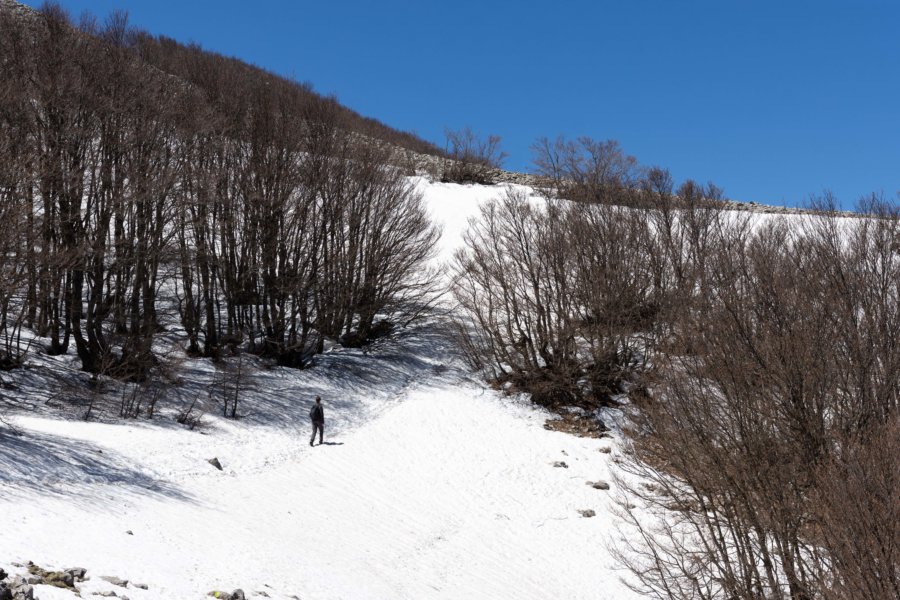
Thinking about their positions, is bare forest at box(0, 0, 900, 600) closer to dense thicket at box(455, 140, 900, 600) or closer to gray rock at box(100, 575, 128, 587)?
dense thicket at box(455, 140, 900, 600)

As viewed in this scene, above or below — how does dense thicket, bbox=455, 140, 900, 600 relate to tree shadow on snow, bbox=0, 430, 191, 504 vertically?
above

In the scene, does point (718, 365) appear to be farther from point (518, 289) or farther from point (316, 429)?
point (518, 289)

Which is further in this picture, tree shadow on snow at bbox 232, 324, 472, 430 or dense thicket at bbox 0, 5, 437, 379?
tree shadow on snow at bbox 232, 324, 472, 430

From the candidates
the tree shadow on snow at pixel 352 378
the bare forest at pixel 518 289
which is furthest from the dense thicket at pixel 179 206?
the tree shadow on snow at pixel 352 378

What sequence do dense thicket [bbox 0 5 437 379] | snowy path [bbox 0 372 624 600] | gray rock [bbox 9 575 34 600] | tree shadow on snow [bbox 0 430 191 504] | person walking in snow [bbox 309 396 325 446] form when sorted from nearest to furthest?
1. gray rock [bbox 9 575 34 600]
2. snowy path [bbox 0 372 624 600]
3. tree shadow on snow [bbox 0 430 191 504]
4. dense thicket [bbox 0 5 437 379]
5. person walking in snow [bbox 309 396 325 446]

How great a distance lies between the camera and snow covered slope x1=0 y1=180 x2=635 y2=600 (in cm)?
1044

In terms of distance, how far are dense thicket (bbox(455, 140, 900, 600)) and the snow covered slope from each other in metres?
2.46

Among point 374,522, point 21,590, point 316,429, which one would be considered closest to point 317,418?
point 316,429

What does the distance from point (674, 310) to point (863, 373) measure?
7.89 metres

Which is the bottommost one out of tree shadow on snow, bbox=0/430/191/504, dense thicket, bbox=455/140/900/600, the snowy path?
the snowy path

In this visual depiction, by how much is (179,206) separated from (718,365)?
58.8 ft

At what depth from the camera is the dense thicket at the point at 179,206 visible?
18906 mm

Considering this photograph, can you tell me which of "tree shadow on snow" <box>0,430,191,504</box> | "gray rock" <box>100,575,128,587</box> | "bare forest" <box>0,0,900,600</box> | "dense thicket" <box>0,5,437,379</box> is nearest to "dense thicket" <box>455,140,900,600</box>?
"bare forest" <box>0,0,900,600</box>

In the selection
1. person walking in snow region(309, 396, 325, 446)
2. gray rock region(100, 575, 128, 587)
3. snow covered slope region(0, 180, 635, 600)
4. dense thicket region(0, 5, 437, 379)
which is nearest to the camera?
gray rock region(100, 575, 128, 587)
